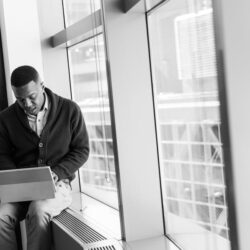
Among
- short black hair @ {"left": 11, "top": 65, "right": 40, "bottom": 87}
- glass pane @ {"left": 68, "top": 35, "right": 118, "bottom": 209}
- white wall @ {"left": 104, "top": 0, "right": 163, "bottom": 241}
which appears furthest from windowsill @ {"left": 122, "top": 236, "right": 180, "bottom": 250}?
short black hair @ {"left": 11, "top": 65, "right": 40, "bottom": 87}

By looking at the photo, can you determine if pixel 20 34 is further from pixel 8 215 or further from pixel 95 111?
pixel 8 215

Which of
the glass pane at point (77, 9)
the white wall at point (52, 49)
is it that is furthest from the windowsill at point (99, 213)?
the glass pane at point (77, 9)

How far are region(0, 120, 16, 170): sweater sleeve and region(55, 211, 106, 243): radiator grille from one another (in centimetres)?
48

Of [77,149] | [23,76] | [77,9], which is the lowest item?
[77,149]

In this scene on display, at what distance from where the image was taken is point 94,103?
12.0 ft

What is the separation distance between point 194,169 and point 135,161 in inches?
16.0

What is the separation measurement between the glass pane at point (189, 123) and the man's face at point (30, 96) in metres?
0.75

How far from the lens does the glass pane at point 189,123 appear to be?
207 centimetres

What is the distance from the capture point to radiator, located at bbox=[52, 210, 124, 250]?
2.48 metres

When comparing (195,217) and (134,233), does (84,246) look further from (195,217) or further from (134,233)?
(195,217)

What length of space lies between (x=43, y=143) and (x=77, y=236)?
659 millimetres

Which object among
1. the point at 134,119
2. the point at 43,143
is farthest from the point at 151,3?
the point at 43,143

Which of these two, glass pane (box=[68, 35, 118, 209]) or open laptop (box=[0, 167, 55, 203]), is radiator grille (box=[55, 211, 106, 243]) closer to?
open laptop (box=[0, 167, 55, 203])

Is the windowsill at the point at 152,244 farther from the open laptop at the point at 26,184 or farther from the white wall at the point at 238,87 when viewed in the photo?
the white wall at the point at 238,87
